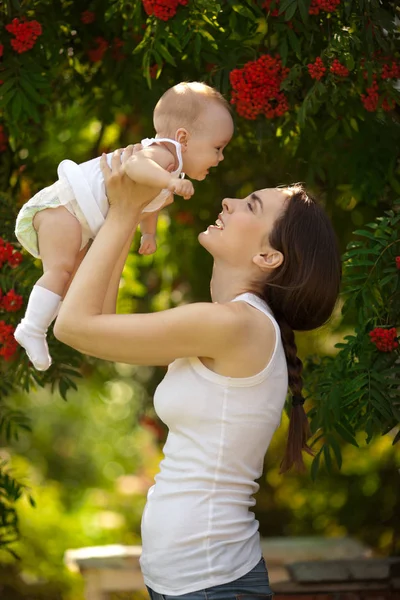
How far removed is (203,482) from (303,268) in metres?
0.61

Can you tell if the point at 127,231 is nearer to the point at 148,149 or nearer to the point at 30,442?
the point at 148,149

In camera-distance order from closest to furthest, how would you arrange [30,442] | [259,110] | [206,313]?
[206,313], [259,110], [30,442]

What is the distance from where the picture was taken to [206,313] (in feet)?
7.60

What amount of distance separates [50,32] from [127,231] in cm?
213

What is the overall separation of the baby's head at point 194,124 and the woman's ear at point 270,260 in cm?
61

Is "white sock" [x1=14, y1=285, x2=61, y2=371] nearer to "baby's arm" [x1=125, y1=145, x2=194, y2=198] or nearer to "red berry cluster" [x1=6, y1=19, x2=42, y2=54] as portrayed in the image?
"baby's arm" [x1=125, y1=145, x2=194, y2=198]

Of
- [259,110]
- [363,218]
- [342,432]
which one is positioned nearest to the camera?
Result: [342,432]

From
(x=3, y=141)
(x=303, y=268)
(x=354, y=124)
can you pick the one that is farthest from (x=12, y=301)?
(x=303, y=268)

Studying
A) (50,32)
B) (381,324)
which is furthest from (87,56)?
(381,324)

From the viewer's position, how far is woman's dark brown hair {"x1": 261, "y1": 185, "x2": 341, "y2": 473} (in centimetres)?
251

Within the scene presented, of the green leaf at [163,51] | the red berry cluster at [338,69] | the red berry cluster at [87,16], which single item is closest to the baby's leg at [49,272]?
the green leaf at [163,51]

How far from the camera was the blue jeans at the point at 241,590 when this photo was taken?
2303mm

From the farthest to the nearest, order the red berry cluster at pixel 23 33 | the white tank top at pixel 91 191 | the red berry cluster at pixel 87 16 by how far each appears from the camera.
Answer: the red berry cluster at pixel 87 16 < the red berry cluster at pixel 23 33 < the white tank top at pixel 91 191

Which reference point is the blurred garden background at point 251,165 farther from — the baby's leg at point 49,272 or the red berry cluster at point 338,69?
the baby's leg at point 49,272
